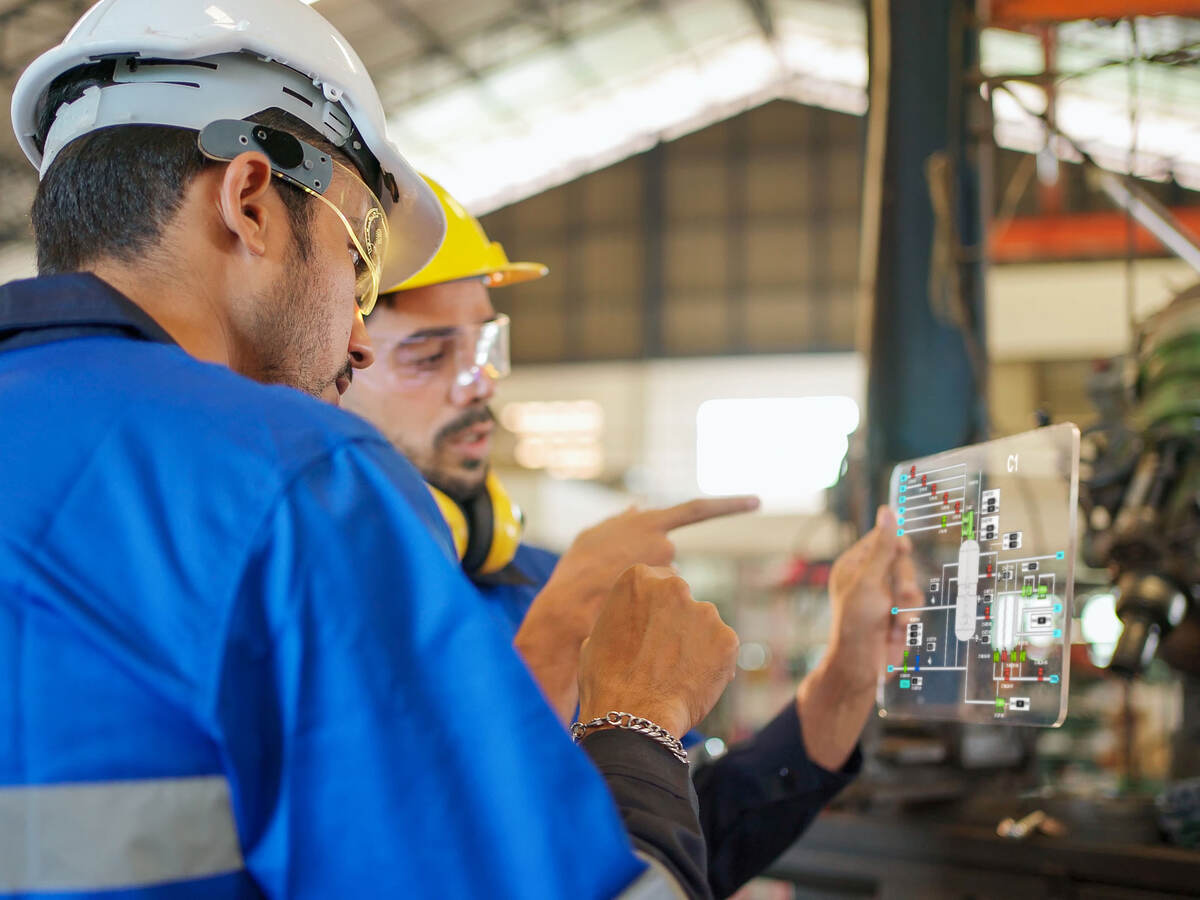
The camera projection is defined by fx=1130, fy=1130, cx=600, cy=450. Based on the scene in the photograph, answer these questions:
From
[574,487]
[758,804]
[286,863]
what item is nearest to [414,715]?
[286,863]

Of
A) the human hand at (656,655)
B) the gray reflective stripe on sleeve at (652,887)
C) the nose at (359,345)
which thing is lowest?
the gray reflective stripe on sleeve at (652,887)

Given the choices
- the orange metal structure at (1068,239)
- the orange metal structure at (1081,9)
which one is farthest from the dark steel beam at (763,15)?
the orange metal structure at (1081,9)

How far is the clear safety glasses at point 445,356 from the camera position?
1943 millimetres

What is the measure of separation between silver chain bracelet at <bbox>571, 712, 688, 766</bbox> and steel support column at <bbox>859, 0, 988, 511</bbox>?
2.06 meters

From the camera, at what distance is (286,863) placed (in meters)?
0.66

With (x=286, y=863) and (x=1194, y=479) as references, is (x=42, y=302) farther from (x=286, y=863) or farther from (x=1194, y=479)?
(x=1194, y=479)

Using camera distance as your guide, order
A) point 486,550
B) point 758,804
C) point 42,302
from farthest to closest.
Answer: point 486,550
point 758,804
point 42,302

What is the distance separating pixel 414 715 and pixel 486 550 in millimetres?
1246

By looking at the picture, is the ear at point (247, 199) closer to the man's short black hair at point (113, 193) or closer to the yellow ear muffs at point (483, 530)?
the man's short black hair at point (113, 193)

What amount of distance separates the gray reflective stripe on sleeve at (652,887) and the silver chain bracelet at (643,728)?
183mm

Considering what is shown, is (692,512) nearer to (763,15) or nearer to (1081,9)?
(1081,9)

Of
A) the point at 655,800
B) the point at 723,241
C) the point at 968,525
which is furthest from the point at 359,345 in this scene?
the point at 723,241

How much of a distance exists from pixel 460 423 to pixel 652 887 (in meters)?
1.33

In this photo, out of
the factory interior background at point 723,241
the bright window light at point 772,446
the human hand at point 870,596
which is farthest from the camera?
the bright window light at point 772,446
